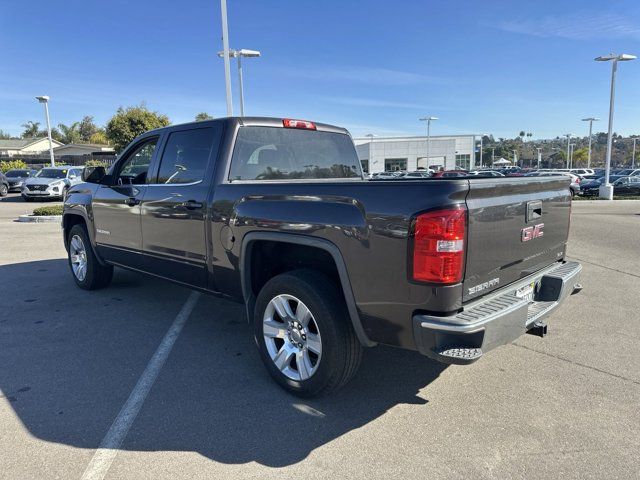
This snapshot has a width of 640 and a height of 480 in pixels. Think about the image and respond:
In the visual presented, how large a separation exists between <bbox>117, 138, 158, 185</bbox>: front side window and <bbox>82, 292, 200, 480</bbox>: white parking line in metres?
1.65

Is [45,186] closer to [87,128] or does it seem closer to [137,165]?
[137,165]

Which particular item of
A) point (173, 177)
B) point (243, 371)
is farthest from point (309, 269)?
point (173, 177)

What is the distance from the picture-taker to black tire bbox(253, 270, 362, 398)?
3027 millimetres

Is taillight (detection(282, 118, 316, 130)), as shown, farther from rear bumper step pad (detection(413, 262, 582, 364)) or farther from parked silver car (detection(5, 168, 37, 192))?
parked silver car (detection(5, 168, 37, 192))

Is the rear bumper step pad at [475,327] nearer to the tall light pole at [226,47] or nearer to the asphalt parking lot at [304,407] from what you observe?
the asphalt parking lot at [304,407]

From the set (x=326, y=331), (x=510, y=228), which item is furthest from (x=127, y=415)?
(x=510, y=228)

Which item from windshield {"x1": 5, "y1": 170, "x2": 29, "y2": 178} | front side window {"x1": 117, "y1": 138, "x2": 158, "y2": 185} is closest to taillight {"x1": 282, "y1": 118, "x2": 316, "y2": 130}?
front side window {"x1": 117, "y1": 138, "x2": 158, "y2": 185}

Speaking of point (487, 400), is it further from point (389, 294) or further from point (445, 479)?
point (389, 294)

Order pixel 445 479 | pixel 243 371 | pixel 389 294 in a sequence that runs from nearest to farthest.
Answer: pixel 445 479, pixel 389 294, pixel 243 371

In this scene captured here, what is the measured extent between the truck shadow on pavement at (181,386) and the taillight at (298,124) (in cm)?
211

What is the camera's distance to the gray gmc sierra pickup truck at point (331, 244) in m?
2.57

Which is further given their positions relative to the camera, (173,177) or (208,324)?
(208,324)

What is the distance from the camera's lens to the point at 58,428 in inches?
117

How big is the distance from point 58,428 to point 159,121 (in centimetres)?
4389
